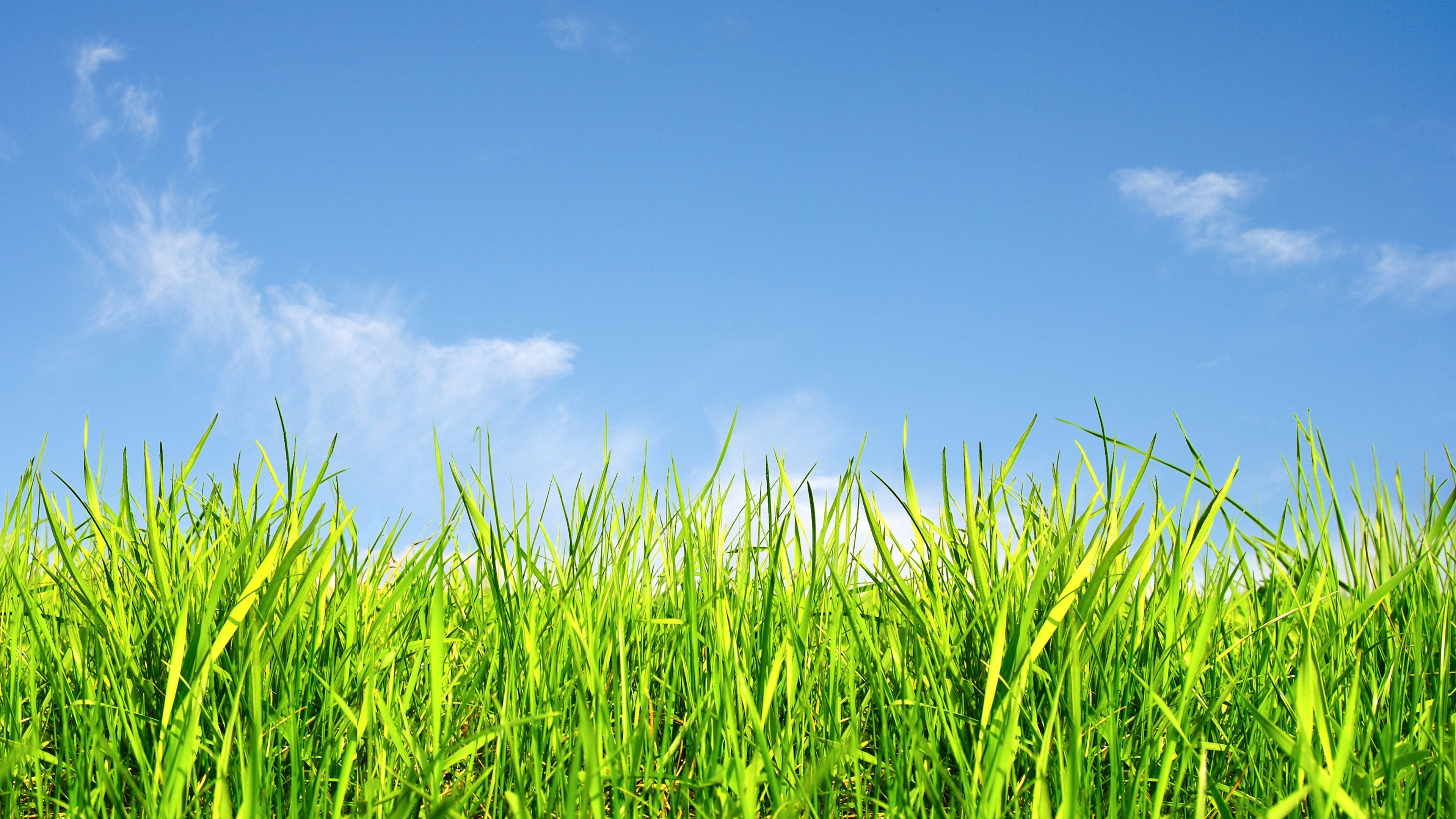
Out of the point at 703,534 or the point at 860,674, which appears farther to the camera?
the point at 703,534

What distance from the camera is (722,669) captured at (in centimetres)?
159

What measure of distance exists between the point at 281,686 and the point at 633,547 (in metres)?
0.80

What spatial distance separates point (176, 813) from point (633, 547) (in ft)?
3.35

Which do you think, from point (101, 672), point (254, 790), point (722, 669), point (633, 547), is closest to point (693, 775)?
point (722, 669)

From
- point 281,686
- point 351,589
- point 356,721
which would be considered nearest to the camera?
point 356,721

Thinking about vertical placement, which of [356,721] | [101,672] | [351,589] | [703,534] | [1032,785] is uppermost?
[703,534]

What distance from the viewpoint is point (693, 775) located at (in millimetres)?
1653

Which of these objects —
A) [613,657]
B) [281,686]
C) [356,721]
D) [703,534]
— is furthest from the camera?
[703,534]

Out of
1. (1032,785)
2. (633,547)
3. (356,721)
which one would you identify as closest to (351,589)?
(356,721)

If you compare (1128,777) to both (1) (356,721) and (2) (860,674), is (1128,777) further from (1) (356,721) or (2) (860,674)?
(1) (356,721)

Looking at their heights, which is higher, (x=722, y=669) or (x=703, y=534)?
(x=703, y=534)

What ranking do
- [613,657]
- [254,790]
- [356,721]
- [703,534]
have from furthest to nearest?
[703,534] < [613,657] < [356,721] < [254,790]

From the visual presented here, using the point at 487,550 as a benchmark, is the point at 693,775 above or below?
below

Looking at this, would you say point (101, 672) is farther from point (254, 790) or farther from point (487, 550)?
point (487, 550)
